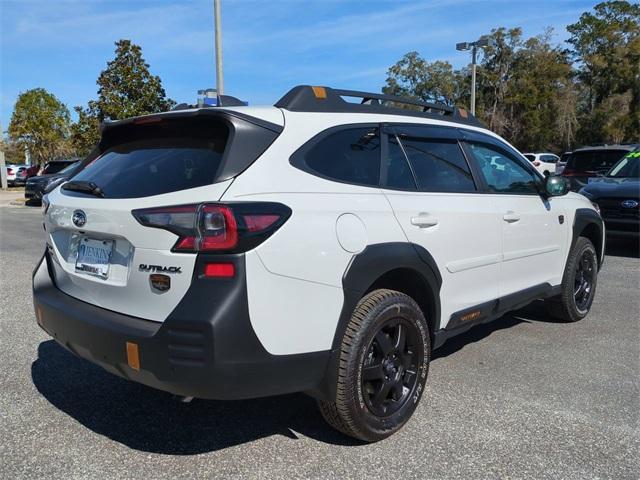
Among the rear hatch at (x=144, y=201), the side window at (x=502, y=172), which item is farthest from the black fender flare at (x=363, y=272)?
the side window at (x=502, y=172)

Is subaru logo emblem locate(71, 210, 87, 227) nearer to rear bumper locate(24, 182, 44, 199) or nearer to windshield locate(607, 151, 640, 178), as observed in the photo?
windshield locate(607, 151, 640, 178)

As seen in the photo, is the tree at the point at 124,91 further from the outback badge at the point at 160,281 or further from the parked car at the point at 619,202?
the outback badge at the point at 160,281

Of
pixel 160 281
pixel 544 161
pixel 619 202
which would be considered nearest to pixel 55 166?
pixel 619 202

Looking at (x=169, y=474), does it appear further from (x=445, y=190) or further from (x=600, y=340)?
(x=600, y=340)

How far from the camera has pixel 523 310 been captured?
594cm

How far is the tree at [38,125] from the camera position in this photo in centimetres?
3838

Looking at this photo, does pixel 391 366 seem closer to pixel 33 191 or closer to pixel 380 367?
pixel 380 367

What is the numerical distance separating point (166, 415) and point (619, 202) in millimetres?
7913

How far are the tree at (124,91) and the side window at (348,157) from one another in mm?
19346

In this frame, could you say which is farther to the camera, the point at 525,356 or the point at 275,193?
the point at 525,356

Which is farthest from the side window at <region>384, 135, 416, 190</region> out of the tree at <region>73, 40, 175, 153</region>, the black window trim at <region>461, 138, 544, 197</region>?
the tree at <region>73, 40, 175, 153</region>

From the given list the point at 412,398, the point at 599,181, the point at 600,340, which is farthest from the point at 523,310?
the point at 599,181

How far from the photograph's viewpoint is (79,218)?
295 cm

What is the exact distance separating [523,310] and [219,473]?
13.7 ft
